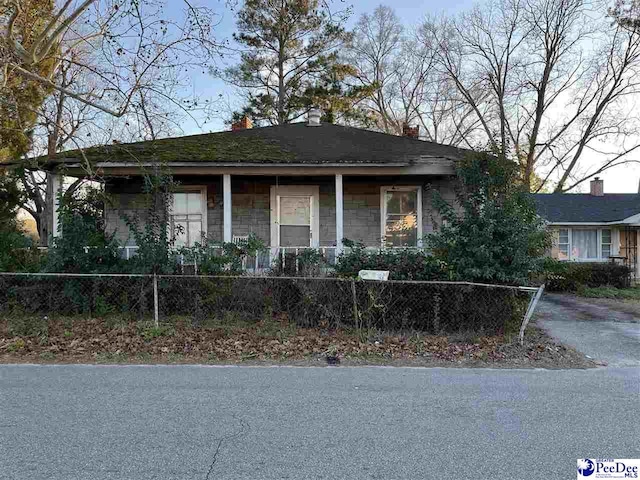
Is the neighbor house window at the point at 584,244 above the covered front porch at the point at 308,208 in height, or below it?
below

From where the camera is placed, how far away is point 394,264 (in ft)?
28.2

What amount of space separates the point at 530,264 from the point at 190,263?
6142 millimetres

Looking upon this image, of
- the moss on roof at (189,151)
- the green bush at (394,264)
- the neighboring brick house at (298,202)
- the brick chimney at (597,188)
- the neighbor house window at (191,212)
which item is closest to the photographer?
the green bush at (394,264)

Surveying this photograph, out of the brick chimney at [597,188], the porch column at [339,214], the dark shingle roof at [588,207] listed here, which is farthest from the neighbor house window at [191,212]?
the brick chimney at [597,188]

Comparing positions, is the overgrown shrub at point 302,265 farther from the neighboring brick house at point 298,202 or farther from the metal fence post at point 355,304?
the neighboring brick house at point 298,202

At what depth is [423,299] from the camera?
790 cm

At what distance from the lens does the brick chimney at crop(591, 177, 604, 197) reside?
23.3 m

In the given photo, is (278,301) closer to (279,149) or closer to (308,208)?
(308,208)

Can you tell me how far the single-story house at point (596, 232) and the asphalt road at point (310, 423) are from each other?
50.8ft

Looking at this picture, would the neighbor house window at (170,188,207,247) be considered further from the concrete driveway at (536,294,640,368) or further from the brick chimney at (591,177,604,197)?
the brick chimney at (591,177,604,197)

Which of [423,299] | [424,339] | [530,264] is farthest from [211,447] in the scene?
[530,264]

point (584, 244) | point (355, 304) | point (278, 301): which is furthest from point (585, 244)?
point (278, 301)

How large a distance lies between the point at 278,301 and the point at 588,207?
18.7 metres

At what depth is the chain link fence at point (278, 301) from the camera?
766 cm
